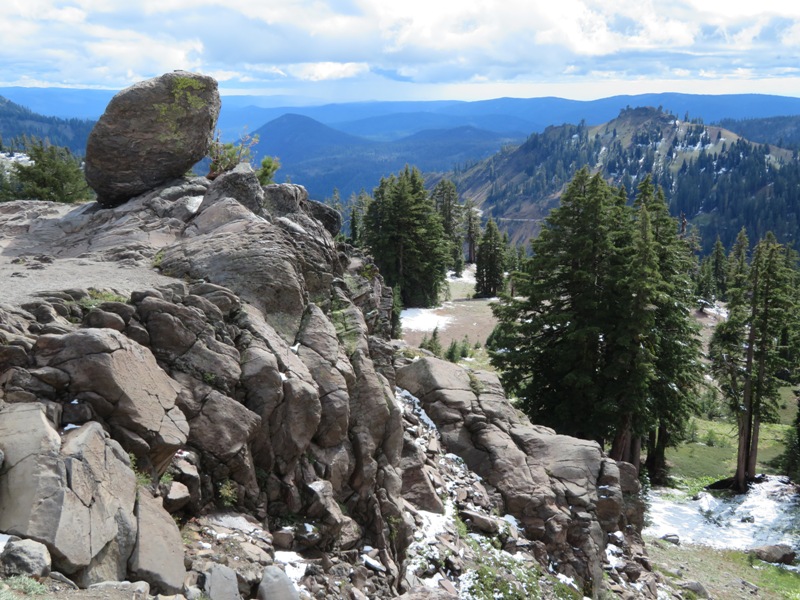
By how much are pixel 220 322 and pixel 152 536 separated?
4.52 metres

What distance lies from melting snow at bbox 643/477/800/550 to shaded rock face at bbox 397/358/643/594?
12292mm

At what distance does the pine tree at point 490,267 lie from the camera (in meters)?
79.2

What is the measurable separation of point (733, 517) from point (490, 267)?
4925 cm

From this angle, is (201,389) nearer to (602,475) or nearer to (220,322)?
(220,322)

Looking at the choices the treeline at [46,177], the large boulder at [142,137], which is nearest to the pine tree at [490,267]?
the treeline at [46,177]

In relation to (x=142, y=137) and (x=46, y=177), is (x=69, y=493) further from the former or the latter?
(x=46, y=177)

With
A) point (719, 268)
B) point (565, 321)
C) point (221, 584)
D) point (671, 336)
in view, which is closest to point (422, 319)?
point (671, 336)

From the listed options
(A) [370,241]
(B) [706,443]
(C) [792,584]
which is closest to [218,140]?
(C) [792,584]

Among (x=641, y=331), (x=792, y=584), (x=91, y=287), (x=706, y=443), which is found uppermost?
(x=91, y=287)

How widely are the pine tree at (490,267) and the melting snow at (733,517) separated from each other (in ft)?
148

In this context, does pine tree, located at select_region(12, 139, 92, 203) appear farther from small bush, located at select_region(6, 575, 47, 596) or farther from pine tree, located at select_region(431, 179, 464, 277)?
pine tree, located at select_region(431, 179, 464, 277)

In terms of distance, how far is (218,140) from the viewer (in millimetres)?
22344

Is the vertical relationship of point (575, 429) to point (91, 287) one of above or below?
below

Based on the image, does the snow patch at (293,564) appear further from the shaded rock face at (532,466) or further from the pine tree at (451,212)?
the pine tree at (451,212)
